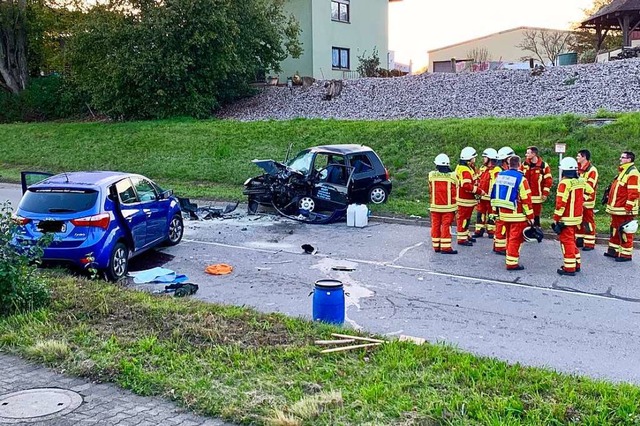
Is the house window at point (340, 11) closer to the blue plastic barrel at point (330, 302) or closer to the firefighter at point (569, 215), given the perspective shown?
the firefighter at point (569, 215)

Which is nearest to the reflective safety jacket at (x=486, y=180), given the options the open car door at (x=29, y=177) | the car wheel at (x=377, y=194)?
the car wheel at (x=377, y=194)

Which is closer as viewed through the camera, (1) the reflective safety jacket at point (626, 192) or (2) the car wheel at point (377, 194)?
(1) the reflective safety jacket at point (626, 192)

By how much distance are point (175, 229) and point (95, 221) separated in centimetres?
302

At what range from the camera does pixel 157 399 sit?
5148 mm

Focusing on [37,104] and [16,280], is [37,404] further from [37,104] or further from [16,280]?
[37,104]

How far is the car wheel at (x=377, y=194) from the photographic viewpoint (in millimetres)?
16438

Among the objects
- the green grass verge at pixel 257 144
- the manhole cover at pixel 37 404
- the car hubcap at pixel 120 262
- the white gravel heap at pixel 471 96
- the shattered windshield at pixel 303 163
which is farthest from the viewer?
the white gravel heap at pixel 471 96

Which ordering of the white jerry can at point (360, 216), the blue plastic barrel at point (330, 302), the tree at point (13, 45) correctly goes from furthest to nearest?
the tree at point (13, 45) → the white jerry can at point (360, 216) → the blue plastic barrel at point (330, 302)

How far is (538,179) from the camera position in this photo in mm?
12781

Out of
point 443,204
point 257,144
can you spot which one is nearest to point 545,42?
point 257,144

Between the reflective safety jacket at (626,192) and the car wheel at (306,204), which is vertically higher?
the reflective safety jacket at (626,192)

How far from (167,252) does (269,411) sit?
768 centimetres

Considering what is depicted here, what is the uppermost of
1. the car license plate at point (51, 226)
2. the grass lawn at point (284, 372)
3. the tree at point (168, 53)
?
the tree at point (168, 53)

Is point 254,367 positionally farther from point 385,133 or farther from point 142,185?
point 385,133
